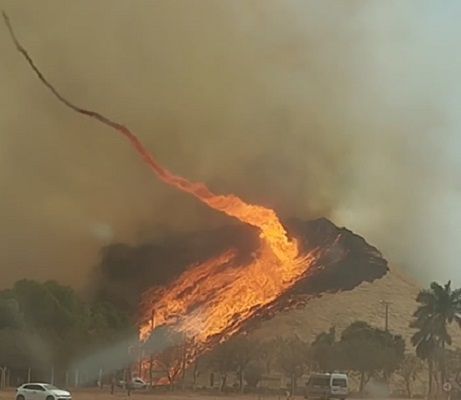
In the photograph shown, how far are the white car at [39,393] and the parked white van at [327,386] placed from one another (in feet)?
31.2

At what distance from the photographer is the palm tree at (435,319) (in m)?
35.8

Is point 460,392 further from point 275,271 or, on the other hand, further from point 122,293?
point 122,293

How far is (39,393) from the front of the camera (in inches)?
1041

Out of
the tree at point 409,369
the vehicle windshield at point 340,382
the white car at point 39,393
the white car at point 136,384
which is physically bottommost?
the white car at point 39,393

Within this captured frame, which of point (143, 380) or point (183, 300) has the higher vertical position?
point (183, 300)

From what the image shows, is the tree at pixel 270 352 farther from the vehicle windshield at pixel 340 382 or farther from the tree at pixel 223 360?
the vehicle windshield at pixel 340 382

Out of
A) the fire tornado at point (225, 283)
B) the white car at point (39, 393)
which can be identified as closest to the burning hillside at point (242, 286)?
the fire tornado at point (225, 283)

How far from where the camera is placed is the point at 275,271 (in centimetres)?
3547

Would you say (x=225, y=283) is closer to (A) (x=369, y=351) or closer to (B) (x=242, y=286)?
(B) (x=242, y=286)

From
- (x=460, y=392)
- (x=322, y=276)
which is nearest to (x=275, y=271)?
(x=322, y=276)

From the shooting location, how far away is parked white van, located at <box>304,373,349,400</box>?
32406 millimetres

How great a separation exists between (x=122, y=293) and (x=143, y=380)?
139 inches

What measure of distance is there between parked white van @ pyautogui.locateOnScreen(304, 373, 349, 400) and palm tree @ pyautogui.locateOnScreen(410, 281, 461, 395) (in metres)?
4.24

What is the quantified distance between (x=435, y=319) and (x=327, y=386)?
5857 mm
